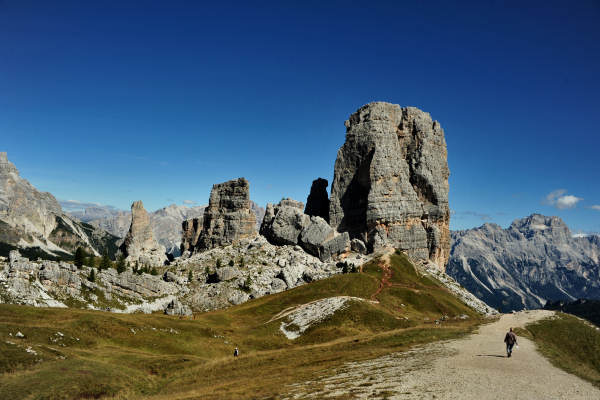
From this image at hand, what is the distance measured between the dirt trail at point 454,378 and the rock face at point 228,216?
144 m

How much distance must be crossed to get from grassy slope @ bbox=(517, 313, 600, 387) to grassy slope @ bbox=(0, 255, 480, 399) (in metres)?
11.3

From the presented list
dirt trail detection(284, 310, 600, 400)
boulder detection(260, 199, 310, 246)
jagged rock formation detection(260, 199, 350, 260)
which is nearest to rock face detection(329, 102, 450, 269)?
jagged rock formation detection(260, 199, 350, 260)

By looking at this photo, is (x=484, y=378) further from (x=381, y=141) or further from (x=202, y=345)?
(x=381, y=141)

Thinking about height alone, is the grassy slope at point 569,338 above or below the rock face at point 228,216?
below

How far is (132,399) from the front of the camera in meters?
43.3

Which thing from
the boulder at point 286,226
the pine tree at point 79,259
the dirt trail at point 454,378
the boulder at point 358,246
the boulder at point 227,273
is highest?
the boulder at point 286,226

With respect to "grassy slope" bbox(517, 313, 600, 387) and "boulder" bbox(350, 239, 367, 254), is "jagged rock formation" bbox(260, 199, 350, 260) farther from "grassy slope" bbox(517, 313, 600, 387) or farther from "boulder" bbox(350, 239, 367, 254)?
"grassy slope" bbox(517, 313, 600, 387)

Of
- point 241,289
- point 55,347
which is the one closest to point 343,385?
point 55,347

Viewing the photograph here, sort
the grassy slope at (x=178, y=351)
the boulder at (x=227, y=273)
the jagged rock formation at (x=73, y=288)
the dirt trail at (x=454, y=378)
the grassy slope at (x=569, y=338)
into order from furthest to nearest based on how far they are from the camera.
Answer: the boulder at (x=227, y=273)
the jagged rock formation at (x=73, y=288)
the grassy slope at (x=569, y=338)
the grassy slope at (x=178, y=351)
the dirt trail at (x=454, y=378)

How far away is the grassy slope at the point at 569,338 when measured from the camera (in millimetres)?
54219

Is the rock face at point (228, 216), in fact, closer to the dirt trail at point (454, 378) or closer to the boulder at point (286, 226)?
the boulder at point (286, 226)

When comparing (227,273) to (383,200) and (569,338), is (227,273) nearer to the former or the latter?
(383,200)

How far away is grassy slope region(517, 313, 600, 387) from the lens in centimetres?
5422

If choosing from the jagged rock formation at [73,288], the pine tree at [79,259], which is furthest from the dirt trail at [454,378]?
the pine tree at [79,259]
